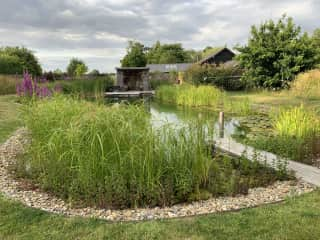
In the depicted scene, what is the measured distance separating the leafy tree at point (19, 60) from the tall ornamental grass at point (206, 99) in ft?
44.2

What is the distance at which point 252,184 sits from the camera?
348cm

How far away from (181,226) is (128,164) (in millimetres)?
840

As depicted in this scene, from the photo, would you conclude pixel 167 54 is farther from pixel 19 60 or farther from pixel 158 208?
pixel 158 208

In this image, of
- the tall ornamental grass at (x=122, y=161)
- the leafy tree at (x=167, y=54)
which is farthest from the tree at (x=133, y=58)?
the tall ornamental grass at (x=122, y=161)

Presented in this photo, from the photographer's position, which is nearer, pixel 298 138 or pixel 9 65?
pixel 298 138

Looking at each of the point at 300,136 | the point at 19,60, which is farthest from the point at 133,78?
the point at 300,136

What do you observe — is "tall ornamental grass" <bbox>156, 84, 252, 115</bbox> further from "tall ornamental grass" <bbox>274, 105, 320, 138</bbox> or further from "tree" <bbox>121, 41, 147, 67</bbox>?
"tree" <bbox>121, 41, 147, 67</bbox>

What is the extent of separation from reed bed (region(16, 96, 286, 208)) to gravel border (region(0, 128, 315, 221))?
111mm

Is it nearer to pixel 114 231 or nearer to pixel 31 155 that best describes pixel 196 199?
pixel 114 231

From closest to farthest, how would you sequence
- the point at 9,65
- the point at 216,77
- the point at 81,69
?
the point at 216,77 < the point at 9,65 < the point at 81,69

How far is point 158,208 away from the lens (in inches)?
110

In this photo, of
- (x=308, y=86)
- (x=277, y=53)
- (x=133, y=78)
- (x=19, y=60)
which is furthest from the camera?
(x=133, y=78)

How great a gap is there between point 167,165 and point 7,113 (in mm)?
6939

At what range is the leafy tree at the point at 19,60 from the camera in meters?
22.1
